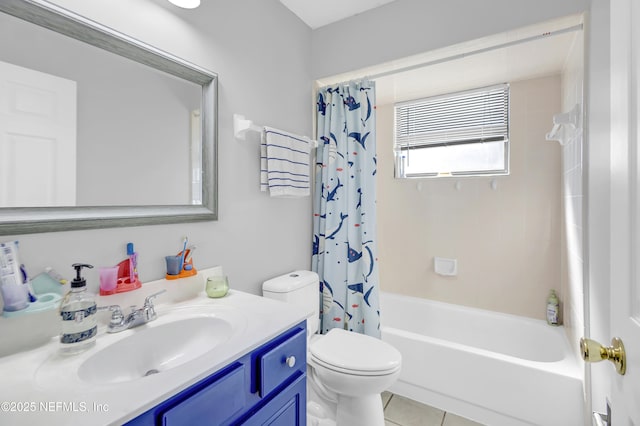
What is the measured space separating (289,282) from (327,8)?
1.76 m

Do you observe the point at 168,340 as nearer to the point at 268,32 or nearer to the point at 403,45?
the point at 268,32

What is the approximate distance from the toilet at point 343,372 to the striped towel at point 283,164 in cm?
54

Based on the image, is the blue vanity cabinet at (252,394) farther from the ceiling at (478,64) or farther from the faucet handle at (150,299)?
the ceiling at (478,64)

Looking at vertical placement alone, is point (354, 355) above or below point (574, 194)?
below

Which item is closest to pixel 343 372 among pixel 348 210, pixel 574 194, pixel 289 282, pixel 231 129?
pixel 289 282

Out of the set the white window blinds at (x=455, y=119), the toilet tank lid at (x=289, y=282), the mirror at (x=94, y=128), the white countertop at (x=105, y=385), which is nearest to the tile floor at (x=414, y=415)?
the toilet tank lid at (x=289, y=282)

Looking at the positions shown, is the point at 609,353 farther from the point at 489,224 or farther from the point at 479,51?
the point at 489,224

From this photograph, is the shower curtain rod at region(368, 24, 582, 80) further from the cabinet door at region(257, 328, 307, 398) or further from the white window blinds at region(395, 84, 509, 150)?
the cabinet door at region(257, 328, 307, 398)

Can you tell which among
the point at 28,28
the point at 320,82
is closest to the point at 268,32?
the point at 320,82

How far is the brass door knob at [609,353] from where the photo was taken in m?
0.57

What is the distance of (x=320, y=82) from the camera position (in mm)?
2189

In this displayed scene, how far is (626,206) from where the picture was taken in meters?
0.58

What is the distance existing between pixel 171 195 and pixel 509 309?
8.08ft

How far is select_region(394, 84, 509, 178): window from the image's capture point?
7.56 ft
